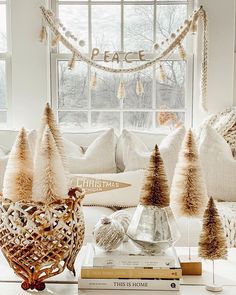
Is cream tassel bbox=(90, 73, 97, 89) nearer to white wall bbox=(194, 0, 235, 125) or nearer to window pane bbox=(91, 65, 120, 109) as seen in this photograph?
window pane bbox=(91, 65, 120, 109)

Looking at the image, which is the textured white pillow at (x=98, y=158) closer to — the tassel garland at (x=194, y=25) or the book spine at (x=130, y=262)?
the tassel garland at (x=194, y=25)

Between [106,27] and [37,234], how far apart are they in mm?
2794

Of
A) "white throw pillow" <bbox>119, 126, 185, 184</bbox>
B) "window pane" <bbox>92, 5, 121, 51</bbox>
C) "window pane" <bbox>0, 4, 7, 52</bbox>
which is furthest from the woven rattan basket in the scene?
"window pane" <bbox>0, 4, 7, 52</bbox>

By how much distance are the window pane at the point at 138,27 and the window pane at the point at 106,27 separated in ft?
Result: 0.22

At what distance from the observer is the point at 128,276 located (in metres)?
1.47

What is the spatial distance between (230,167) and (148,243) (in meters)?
1.64

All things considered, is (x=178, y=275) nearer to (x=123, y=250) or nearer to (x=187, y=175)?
(x=123, y=250)

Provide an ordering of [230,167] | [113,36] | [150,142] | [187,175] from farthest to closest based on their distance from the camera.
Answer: [113,36]
[150,142]
[230,167]
[187,175]

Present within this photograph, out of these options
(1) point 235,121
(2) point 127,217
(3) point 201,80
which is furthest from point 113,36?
(2) point 127,217

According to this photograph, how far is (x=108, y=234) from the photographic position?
1521mm

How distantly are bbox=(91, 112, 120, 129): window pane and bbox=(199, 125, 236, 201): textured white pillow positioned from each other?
1.00 meters

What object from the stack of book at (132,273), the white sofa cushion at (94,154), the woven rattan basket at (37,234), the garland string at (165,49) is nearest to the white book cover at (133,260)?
the stack of book at (132,273)

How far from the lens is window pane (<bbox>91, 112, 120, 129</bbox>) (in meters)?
3.95

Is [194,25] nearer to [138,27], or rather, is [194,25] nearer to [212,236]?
[138,27]
